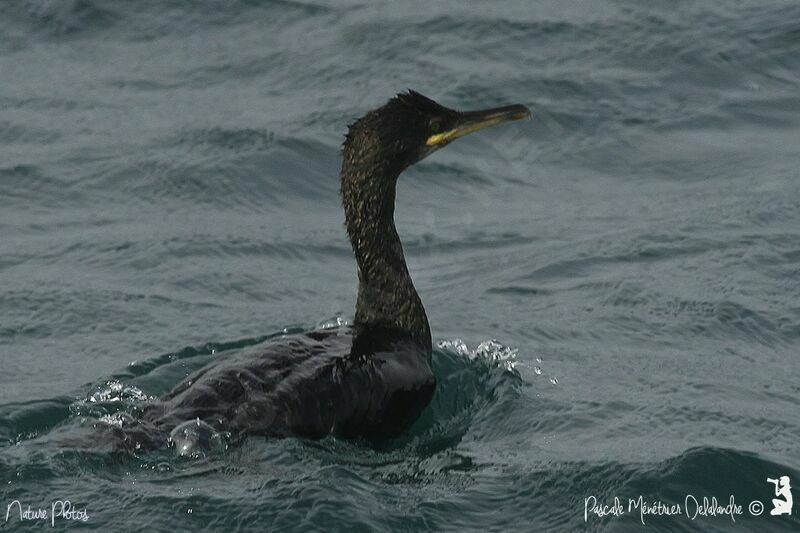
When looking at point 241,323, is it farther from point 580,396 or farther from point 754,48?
point 754,48

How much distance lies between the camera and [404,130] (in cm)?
947

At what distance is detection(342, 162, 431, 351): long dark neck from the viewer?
9500 millimetres

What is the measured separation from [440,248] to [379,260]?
2.90 metres

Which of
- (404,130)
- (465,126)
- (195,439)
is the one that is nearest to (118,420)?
(195,439)

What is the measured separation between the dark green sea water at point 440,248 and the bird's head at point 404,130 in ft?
4.34

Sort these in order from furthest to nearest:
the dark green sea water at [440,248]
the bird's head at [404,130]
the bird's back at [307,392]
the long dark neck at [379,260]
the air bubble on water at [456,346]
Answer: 1. the air bubble on water at [456,346]
2. the long dark neck at [379,260]
3. the bird's head at [404,130]
4. the bird's back at [307,392]
5. the dark green sea water at [440,248]

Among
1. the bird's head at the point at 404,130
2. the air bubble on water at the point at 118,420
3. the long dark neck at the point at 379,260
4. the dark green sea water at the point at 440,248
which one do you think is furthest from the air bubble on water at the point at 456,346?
the air bubble on water at the point at 118,420

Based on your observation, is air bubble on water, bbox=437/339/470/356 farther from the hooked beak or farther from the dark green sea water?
the hooked beak

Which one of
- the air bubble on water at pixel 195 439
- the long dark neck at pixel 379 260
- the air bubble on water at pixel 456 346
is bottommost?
the air bubble on water at pixel 195 439

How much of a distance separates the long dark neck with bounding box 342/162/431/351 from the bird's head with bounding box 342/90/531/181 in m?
0.06

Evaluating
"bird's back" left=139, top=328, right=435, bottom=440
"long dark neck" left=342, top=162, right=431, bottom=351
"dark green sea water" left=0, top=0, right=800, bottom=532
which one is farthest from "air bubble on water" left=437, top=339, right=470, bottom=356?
"bird's back" left=139, top=328, right=435, bottom=440

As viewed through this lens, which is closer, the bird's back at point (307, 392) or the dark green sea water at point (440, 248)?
the dark green sea water at point (440, 248)

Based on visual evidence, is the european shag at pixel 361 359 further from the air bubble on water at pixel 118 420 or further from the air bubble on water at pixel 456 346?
the air bubble on water at pixel 456 346

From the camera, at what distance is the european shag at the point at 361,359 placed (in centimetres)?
808
